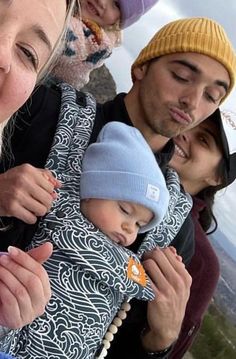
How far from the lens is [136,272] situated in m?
3.47

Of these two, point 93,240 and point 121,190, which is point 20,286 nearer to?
point 93,240

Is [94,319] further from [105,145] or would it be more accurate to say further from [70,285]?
[105,145]

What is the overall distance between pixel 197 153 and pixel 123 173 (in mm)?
1466

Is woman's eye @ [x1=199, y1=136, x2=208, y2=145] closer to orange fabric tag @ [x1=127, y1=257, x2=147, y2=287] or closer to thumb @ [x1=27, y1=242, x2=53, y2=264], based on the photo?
orange fabric tag @ [x1=127, y1=257, x2=147, y2=287]

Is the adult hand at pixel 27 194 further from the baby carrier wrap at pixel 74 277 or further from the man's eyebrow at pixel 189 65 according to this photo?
the man's eyebrow at pixel 189 65

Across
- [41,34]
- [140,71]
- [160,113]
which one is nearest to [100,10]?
[140,71]

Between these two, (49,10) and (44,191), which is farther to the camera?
(44,191)

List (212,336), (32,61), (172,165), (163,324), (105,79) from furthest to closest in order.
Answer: (212,336)
(105,79)
(172,165)
(163,324)
(32,61)

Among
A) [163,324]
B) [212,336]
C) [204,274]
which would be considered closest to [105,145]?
[163,324]

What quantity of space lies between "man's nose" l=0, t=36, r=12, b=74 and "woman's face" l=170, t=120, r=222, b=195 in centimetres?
273

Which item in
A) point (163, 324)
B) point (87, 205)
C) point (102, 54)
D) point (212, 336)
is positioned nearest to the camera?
point (87, 205)

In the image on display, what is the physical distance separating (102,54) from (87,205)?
52.8 inches

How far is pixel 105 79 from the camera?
1240 centimetres

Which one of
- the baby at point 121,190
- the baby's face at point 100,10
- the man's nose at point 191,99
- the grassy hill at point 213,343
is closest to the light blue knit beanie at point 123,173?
the baby at point 121,190
